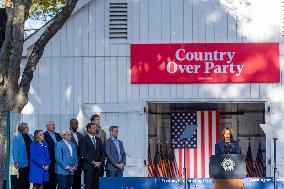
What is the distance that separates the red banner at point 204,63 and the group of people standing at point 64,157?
2.91 metres

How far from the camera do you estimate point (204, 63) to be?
21.6 m

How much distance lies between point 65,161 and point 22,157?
923 millimetres

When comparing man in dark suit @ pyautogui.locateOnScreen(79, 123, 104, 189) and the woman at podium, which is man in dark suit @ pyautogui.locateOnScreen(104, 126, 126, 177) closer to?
man in dark suit @ pyautogui.locateOnScreen(79, 123, 104, 189)

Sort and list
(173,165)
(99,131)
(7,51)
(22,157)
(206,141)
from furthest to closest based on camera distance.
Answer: (173,165)
(206,141)
(99,131)
(22,157)
(7,51)

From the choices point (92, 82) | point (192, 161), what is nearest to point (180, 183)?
point (92, 82)

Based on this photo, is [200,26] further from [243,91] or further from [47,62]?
[47,62]

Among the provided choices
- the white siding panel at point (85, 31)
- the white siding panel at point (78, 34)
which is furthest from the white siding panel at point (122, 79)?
the white siding panel at point (78, 34)

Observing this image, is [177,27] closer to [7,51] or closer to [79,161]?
[79,161]

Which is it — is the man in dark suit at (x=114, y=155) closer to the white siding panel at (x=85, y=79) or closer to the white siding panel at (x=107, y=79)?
the white siding panel at (x=107, y=79)

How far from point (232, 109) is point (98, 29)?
18.7ft

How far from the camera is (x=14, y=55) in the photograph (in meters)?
17.3

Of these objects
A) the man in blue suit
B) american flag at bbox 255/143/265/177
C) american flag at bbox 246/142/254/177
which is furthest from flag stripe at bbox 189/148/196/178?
the man in blue suit

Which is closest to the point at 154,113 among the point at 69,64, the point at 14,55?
the point at 69,64

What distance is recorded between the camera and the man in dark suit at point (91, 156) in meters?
18.7
